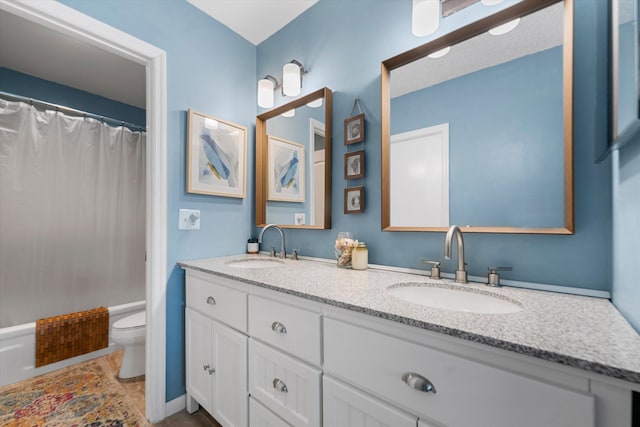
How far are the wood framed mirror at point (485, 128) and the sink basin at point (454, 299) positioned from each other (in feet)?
0.85

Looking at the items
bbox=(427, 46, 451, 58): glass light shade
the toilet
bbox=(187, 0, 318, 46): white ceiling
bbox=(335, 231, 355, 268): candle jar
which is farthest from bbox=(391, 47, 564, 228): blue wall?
the toilet

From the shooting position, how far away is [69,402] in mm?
1631

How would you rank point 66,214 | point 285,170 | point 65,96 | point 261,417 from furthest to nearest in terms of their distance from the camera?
1. point 65,96
2. point 66,214
3. point 285,170
4. point 261,417

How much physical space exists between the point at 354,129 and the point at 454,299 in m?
0.95

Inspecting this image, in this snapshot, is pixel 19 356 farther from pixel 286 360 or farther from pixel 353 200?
pixel 353 200

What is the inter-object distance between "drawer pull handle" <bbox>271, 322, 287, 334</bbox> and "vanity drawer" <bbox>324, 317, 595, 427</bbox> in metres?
0.20

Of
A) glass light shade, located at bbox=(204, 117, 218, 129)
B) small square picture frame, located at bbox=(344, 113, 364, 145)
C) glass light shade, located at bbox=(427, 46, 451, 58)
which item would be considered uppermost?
glass light shade, located at bbox=(427, 46, 451, 58)

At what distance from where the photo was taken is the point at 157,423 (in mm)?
1461

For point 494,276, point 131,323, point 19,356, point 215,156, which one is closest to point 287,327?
point 494,276

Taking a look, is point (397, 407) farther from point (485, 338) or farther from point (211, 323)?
point (211, 323)

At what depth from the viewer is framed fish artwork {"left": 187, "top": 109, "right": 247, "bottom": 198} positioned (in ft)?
5.40

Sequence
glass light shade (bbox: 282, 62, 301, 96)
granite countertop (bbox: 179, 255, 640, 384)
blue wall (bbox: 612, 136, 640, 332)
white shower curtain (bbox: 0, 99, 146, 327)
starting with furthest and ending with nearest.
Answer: white shower curtain (bbox: 0, 99, 146, 327) → glass light shade (bbox: 282, 62, 301, 96) → blue wall (bbox: 612, 136, 640, 332) → granite countertop (bbox: 179, 255, 640, 384)

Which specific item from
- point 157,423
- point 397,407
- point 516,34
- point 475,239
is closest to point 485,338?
point 397,407

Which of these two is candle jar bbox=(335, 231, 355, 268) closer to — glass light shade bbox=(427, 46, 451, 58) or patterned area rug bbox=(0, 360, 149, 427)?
glass light shade bbox=(427, 46, 451, 58)
